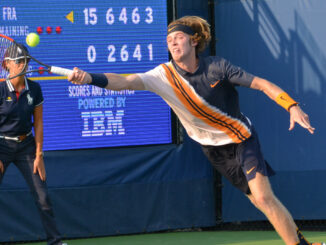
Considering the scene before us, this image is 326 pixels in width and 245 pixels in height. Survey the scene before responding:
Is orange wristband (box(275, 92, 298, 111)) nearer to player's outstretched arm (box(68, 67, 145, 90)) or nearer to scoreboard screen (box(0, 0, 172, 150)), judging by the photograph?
player's outstretched arm (box(68, 67, 145, 90))

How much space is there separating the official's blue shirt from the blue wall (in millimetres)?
2163

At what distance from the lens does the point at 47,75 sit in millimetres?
5957

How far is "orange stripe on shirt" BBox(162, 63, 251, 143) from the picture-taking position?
421 centimetres

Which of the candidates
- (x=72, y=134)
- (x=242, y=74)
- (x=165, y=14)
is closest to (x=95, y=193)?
(x=72, y=134)

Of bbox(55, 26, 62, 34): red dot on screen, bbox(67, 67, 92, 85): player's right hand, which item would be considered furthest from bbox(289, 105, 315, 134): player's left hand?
bbox(55, 26, 62, 34): red dot on screen

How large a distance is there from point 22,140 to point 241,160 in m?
1.84

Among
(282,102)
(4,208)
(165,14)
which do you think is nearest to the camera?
(282,102)

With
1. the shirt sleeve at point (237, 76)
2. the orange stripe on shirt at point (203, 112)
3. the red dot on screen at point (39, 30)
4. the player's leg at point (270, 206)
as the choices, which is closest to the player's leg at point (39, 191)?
the red dot on screen at point (39, 30)

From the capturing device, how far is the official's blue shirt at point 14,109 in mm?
5039

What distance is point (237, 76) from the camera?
3986 mm

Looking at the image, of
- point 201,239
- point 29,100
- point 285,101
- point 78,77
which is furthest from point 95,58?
point 285,101

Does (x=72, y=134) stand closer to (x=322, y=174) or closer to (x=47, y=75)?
(x=47, y=75)

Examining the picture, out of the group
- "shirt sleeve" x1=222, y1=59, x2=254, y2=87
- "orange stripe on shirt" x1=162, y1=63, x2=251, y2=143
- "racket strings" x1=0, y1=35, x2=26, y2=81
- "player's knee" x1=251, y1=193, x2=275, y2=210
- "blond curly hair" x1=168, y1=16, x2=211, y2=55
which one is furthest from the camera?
"racket strings" x1=0, y1=35, x2=26, y2=81

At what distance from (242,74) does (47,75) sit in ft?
8.29
